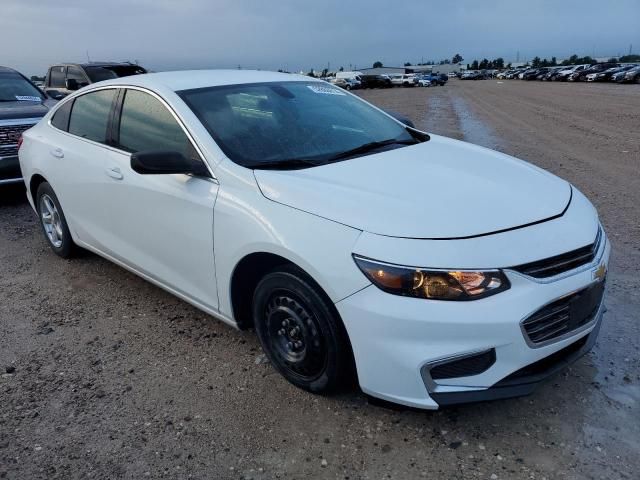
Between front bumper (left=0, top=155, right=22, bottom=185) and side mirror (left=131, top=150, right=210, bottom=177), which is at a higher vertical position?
side mirror (left=131, top=150, right=210, bottom=177)

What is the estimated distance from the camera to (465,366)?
2.41m

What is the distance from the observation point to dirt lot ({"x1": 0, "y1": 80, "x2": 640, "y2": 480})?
254 centimetres

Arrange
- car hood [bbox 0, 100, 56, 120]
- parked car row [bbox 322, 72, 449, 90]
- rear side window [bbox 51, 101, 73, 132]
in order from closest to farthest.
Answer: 1. rear side window [bbox 51, 101, 73, 132]
2. car hood [bbox 0, 100, 56, 120]
3. parked car row [bbox 322, 72, 449, 90]

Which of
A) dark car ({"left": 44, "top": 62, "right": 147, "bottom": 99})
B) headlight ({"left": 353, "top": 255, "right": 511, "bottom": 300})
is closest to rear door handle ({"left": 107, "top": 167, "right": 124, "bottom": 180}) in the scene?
headlight ({"left": 353, "top": 255, "right": 511, "bottom": 300})

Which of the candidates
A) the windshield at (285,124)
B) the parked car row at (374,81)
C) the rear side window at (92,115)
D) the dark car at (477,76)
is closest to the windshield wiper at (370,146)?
the windshield at (285,124)

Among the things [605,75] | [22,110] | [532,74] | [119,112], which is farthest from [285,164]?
[532,74]

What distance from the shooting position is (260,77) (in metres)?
4.06

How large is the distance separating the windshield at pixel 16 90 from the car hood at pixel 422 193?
6874 mm

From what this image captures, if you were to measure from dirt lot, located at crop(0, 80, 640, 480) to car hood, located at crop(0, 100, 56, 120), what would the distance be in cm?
374

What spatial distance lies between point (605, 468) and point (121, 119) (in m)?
3.56

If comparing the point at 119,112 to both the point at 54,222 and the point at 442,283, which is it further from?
the point at 442,283

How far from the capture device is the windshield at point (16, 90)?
823 cm

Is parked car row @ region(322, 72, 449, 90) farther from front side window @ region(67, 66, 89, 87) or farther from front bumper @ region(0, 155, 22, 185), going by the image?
front bumper @ region(0, 155, 22, 185)

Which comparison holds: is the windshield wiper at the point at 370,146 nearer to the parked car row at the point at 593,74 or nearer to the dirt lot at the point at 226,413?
the dirt lot at the point at 226,413
